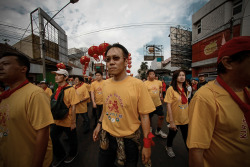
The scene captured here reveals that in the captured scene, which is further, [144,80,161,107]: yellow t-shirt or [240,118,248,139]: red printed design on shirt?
[144,80,161,107]: yellow t-shirt

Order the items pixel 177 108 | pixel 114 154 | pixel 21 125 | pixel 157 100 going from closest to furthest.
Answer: pixel 21 125, pixel 114 154, pixel 177 108, pixel 157 100

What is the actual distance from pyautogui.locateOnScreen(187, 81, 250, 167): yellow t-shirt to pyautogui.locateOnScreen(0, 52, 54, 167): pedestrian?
1587mm

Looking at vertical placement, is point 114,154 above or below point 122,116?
below

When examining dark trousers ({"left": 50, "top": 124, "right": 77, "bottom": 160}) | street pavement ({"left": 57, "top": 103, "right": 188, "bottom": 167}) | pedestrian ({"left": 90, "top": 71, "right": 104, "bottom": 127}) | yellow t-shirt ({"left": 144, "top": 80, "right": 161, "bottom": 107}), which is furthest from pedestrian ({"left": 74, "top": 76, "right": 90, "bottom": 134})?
yellow t-shirt ({"left": 144, "top": 80, "right": 161, "bottom": 107})

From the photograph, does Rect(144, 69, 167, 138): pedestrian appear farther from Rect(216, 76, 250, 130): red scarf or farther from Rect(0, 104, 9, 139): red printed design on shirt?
Rect(0, 104, 9, 139): red printed design on shirt

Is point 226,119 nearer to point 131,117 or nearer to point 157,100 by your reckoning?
point 131,117

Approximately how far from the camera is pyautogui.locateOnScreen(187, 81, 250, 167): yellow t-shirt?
0.81 metres

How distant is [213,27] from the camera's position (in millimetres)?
12312

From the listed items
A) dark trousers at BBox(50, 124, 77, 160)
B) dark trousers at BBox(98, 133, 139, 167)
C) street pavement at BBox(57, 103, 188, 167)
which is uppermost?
dark trousers at BBox(98, 133, 139, 167)

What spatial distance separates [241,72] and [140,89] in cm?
97

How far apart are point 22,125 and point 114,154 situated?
1214mm

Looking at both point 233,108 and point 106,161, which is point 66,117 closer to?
point 106,161

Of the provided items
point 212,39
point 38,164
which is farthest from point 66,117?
point 212,39

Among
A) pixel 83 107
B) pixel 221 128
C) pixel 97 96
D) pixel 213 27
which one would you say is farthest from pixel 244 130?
pixel 213 27
